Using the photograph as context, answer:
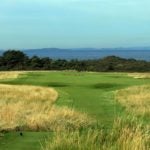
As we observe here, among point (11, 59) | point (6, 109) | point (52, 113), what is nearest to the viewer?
point (52, 113)

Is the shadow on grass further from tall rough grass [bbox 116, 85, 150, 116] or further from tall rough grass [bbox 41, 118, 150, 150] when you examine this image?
tall rough grass [bbox 41, 118, 150, 150]

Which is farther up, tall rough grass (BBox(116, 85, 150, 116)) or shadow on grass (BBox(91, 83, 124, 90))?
tall rough grass (BBox(116, 85, 150, 116))

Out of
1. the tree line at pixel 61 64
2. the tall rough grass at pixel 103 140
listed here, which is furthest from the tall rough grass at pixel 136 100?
the tree line at pixel 61 64

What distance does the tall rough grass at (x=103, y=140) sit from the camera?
9016 millimetres

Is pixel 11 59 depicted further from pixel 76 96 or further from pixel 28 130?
pixel 28 130

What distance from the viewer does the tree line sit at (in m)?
70.2

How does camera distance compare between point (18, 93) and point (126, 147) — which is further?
point (18, 93)

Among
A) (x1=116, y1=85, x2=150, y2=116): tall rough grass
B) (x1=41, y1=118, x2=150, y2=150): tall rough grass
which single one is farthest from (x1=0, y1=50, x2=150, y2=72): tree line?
(x1=41, y1=118, x2=150, y2=150): tall rough grass

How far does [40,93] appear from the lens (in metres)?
24.8

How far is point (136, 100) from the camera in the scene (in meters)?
21.0

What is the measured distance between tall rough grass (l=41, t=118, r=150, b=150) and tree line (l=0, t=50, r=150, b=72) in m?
56.4

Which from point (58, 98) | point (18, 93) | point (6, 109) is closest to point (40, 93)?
point (18, 93)

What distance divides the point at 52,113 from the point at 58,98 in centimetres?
743

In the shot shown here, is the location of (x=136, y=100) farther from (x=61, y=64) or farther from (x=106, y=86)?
(x=61, y=64)
